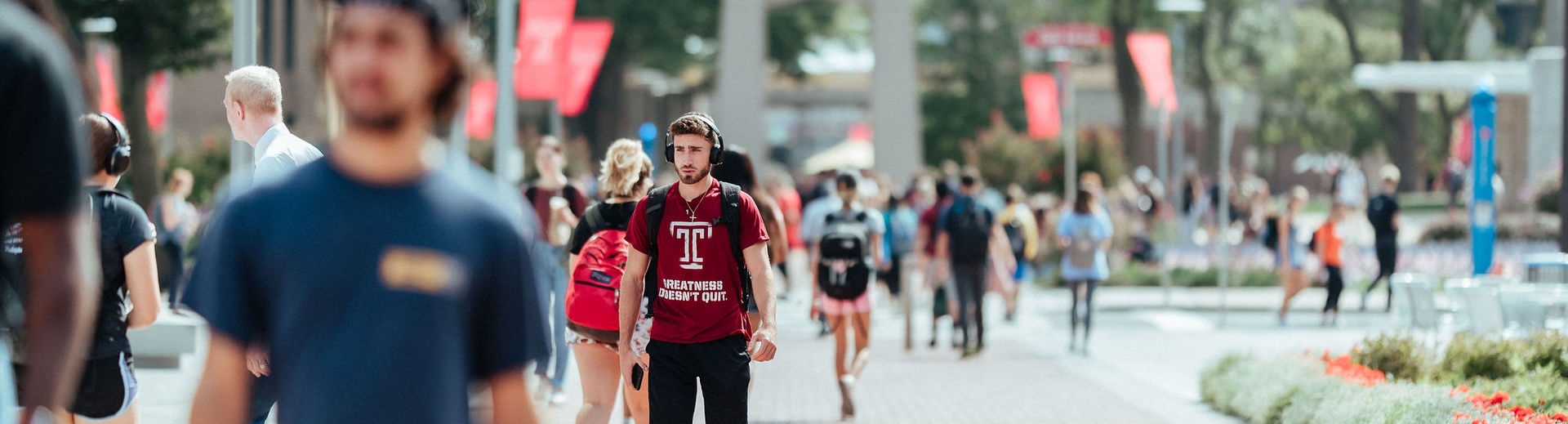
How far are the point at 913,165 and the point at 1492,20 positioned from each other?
21.9 meters

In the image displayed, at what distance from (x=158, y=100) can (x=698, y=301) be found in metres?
34.5

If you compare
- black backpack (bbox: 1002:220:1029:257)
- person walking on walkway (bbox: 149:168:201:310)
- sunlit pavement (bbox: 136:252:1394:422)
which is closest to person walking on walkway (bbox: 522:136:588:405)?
sunlit pavement (bbox: 136:252:1394:422)

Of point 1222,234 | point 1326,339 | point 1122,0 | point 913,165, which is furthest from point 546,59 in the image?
point 1122,0

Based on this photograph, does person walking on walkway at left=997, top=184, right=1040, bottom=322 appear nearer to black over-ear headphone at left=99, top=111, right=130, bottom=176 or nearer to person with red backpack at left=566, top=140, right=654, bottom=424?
person with red backpack at left=566, top=140, right=654, bottom=424

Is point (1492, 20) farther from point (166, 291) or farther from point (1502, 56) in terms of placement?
point (166, 291)

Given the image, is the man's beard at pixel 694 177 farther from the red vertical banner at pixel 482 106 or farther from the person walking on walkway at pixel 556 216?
the red vertical banner at pixel 482 106

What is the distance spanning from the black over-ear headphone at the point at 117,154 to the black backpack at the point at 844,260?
6.20 meters

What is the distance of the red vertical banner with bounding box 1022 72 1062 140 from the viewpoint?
30.8m

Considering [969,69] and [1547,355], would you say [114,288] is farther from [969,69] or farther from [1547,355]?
[969,69]

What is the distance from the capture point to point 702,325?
20.5ft

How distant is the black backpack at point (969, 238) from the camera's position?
14.3 m

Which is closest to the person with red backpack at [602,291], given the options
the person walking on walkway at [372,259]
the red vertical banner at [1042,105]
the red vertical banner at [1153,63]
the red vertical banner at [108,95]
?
the person walking on walkway at [372,259]

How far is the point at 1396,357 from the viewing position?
9906 mm

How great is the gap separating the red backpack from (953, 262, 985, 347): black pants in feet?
24.3
